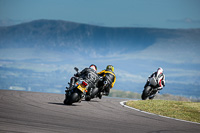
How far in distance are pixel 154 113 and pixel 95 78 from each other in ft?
11.9

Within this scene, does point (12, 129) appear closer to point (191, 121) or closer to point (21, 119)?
point (21, 119)

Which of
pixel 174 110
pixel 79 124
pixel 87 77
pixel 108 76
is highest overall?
pixel 108 76

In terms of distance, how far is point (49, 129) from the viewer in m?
10.8

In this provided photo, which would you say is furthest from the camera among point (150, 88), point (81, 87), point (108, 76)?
point (150, 88)

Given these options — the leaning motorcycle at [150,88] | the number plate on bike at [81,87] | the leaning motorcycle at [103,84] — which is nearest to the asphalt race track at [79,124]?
the number plate on bike at [81,87]

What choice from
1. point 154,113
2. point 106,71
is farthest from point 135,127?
point 106,71

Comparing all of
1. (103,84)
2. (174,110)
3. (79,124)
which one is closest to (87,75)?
(103,84)

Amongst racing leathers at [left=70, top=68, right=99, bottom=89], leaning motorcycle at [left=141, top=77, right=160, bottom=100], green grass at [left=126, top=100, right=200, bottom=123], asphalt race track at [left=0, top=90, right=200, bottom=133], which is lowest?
asphalt race track at [left=0, top=90, right=200, bottom=133]

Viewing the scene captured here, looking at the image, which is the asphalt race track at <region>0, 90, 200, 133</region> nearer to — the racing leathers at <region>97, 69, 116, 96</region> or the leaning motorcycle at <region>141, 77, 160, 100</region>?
the racing leathers at <region>97, 69, 116, 96</region>

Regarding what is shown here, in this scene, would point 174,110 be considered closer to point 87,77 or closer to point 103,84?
point 87,77

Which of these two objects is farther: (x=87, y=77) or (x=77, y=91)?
(x=87, y=77)

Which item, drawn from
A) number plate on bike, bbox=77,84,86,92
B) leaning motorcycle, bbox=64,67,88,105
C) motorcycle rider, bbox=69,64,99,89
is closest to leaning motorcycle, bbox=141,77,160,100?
motorcycle rider, bbox=69,64,99,89

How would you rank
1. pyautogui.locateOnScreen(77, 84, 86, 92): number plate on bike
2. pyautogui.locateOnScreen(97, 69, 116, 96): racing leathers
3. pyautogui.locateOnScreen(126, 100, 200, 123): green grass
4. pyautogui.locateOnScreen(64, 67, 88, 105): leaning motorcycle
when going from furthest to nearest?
pyautogui.locateOnScreen(97, 69, 116, 96): racing leathers → pyautogui.locateOnScreen(64, 67, 88, 105): leaning motorcycle → pyautogui.locateOnScreen(77, 84, 86, 92): number plate on bike → pyautogui.locateOnScreen(126, 100, 200, 123): green grass

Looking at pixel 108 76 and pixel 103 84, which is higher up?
pixel 108 76
